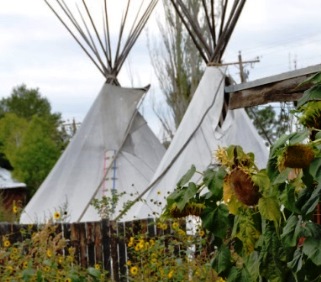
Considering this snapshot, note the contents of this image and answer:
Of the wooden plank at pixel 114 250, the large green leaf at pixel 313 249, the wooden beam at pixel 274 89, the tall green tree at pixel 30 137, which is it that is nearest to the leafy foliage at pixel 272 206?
the large green leaf at pixel 313 249

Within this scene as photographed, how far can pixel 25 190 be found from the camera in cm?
2789

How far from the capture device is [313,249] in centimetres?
A: 212

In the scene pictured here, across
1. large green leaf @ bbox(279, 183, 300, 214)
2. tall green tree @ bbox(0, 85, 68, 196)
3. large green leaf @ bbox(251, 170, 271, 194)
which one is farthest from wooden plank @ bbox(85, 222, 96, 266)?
tall green tree @ bbox(0, 85, 68, 196)

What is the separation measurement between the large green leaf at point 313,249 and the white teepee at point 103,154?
23.1 feet

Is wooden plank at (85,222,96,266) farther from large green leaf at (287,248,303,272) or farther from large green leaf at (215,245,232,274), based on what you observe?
large green leaf at (287,248,303,272)

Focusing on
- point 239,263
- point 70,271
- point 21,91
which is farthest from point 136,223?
point 21,91

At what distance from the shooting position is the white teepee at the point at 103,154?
941 centimetres

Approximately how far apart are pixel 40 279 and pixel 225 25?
5.13 meters

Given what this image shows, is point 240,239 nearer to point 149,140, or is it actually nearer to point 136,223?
point 136,223

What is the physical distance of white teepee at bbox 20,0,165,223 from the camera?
9406 millimetres

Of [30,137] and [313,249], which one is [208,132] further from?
[30,137]

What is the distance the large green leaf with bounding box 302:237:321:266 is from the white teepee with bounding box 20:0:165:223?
7.04 meters

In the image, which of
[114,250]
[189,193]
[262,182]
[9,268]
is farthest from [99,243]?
[262,182]

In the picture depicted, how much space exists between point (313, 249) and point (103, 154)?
7.58m
